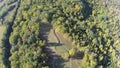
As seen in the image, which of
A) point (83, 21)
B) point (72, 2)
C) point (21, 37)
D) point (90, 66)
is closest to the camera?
point (90, 66)

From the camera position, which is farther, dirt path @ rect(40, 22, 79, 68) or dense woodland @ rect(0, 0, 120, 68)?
dirt path @ rect(40, 22, 79, 68)

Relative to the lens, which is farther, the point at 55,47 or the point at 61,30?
the point at 61,30

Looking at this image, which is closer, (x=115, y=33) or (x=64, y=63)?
(x=64, y=63)

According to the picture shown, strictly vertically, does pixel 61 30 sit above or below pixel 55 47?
above

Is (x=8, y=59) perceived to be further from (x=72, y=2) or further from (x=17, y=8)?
(x=72, y=2)

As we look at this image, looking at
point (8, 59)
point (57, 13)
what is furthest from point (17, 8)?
point (8, 59)

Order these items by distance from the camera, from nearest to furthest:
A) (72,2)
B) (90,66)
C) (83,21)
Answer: (90,66) → (83,21) → (72,2)

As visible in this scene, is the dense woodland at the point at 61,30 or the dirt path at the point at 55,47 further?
the dirt path at the point at 55,47

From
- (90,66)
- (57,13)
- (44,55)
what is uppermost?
(57,13)
